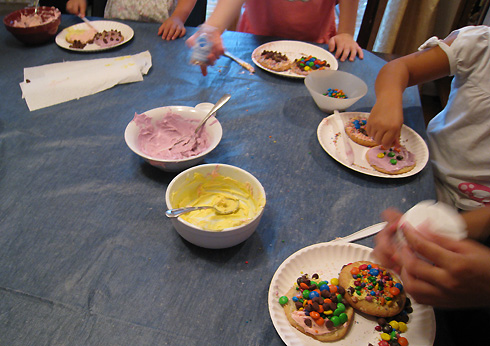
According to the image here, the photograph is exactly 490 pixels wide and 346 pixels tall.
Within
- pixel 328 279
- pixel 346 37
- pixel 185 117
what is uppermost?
pixel 346 37

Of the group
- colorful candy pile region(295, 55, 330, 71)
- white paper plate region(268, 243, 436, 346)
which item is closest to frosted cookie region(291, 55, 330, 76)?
colorful candy pile region(295, 55, 330, 71)

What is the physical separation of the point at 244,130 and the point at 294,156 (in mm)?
205

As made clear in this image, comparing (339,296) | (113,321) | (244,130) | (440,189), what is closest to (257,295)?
(339,296)

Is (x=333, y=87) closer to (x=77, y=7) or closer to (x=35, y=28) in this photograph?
(x=35, y=28)

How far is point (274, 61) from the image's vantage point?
1.46m

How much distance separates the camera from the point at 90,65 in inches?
55.6

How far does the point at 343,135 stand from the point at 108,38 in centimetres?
119

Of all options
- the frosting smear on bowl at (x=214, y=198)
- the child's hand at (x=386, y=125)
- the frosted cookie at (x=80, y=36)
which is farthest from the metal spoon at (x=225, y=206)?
the frosted cookie at (x=80, y=36)

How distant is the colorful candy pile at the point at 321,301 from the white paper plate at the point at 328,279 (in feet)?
0.09

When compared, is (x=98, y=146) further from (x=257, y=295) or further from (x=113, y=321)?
(x=257, y=295)

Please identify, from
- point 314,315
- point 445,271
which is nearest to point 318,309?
point 314,315

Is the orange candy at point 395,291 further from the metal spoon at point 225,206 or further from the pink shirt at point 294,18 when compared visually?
the pink shirt at point 294,18

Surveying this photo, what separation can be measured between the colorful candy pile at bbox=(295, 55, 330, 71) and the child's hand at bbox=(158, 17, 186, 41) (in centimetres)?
62

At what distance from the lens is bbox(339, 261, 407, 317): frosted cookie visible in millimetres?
667
